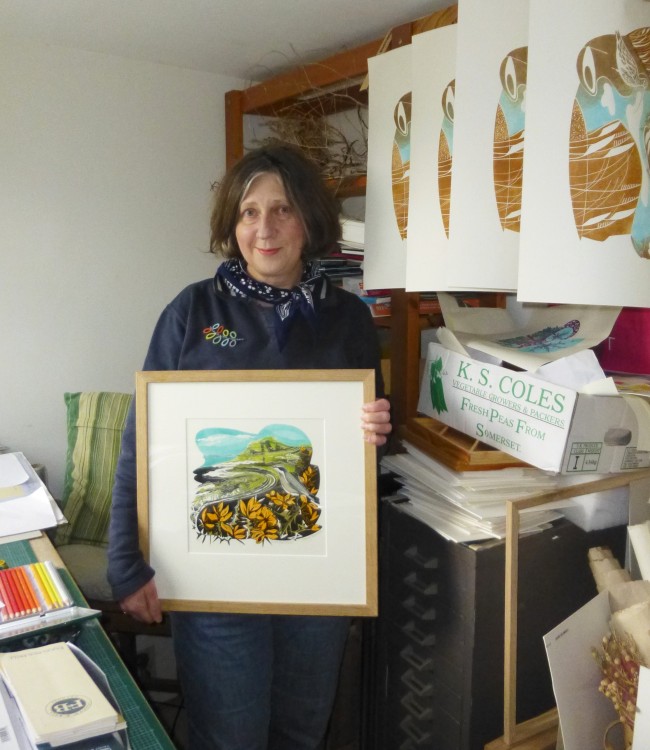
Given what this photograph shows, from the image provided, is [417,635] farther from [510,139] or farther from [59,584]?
[510,139]

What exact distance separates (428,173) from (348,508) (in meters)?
0.69

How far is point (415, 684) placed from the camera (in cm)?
133

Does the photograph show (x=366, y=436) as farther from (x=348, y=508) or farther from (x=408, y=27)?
(x=408, y=27)

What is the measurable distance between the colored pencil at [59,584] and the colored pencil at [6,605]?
68 millimetres

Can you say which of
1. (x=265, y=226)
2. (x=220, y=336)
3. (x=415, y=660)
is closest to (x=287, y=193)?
(x=265, y=226)

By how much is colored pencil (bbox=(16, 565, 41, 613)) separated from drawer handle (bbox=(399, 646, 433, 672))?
29.7 inches

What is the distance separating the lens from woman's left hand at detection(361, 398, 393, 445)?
109 centimetres

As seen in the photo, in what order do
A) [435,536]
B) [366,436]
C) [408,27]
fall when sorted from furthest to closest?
[408,27]
[435,536]
[366,436]

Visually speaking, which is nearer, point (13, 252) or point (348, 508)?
point (348, 508)

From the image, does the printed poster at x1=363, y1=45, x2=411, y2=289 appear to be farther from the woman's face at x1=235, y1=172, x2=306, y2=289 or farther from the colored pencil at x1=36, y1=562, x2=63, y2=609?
the colored pencil at x1=36, y1=562, x2=63, y2=609

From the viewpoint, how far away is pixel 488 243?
1179 millimetres

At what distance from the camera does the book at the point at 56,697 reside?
687 millimetres

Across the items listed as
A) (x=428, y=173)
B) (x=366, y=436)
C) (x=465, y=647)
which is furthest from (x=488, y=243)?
(x=465, y=647)

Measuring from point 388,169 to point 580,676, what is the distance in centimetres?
107
